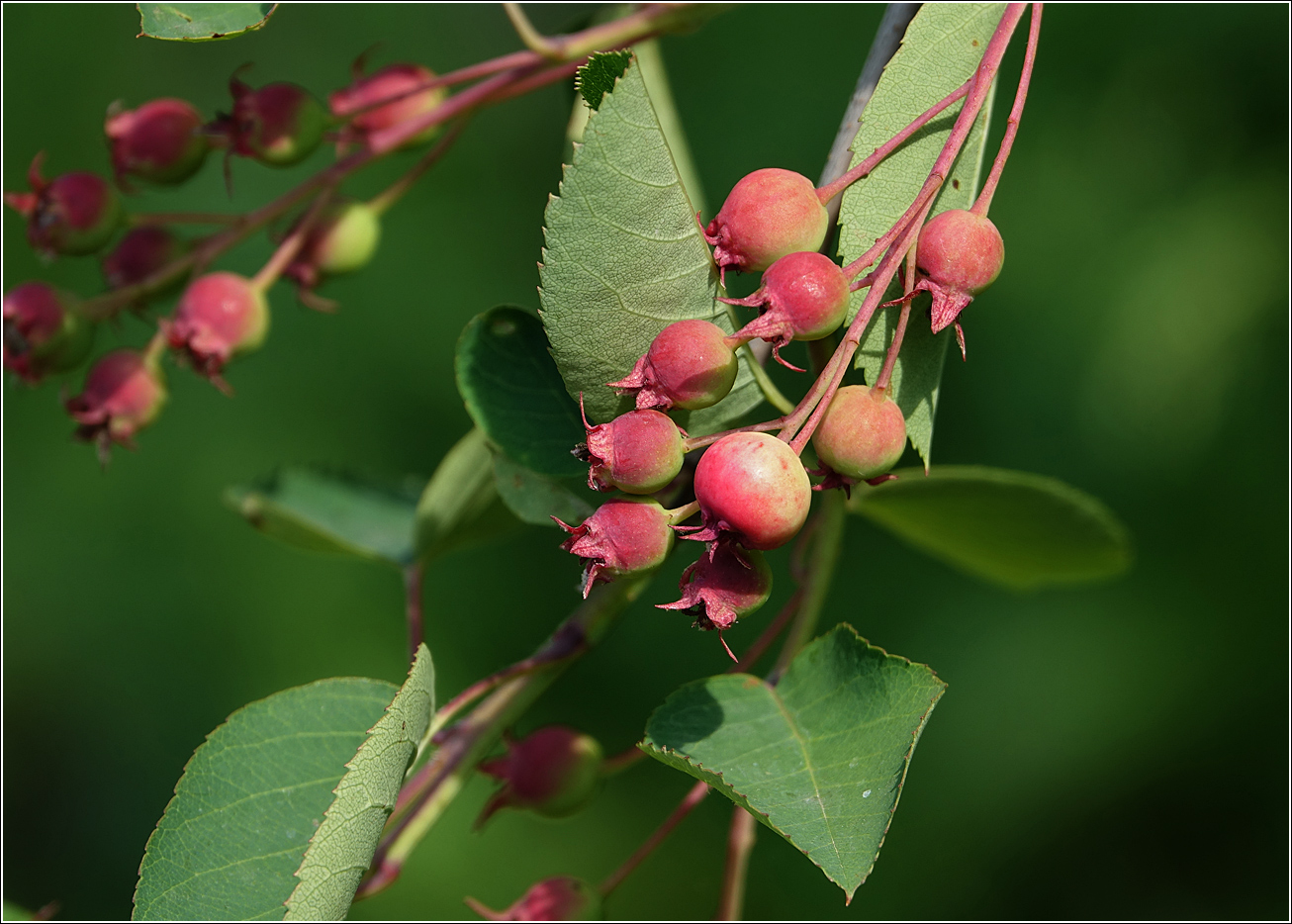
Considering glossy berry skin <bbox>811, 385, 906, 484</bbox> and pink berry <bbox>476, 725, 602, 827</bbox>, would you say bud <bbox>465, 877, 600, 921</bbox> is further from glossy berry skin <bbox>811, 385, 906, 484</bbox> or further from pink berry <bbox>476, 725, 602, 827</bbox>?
glossy berry skin <bbox>811, 385, 906, 484</bbox>

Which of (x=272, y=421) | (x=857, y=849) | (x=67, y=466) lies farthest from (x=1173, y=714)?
(x=67, y=466)

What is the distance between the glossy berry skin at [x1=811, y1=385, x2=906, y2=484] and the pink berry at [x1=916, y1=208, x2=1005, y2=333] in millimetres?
59

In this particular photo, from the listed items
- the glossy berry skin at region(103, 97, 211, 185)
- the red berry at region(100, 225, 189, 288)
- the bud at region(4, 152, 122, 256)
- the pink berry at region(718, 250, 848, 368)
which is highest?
the glossy berry skin at region(103, 97, 211, 185)

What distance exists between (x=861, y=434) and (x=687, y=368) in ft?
0.37

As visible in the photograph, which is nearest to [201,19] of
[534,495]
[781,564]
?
[534,495]

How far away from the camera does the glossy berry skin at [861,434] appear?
0.62 meters

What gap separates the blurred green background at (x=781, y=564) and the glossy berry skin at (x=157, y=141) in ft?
4.86

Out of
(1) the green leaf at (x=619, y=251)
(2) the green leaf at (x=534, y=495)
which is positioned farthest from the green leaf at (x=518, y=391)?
(1) the green leaf at (x=619, y=251)

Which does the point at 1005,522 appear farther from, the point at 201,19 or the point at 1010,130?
the point at 201,19

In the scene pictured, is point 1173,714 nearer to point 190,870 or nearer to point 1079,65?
point 1079,65

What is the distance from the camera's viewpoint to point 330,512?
1234mm

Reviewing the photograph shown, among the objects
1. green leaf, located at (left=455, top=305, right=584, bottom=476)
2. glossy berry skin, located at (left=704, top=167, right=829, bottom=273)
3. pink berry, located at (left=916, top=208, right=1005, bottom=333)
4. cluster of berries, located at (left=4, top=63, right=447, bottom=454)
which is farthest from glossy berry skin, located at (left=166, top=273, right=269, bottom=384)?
pink berry, located at (left=916, top=208, right=1005, bottom=333)

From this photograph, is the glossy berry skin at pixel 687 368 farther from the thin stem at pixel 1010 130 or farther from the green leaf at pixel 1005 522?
the green leaf at pixel 1005 522

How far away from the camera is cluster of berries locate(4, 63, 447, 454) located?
36.4 inches
